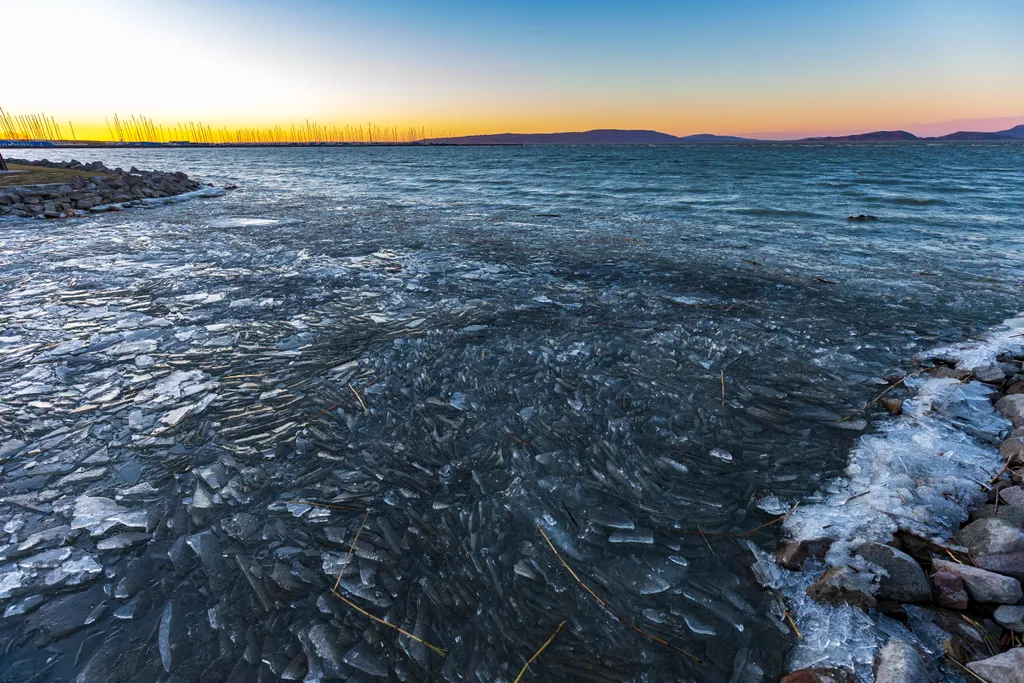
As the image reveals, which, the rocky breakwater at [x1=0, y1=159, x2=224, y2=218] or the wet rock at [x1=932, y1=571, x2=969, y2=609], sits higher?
the rocky breakwater at [x1=0, y1=159, x2=224, y2=218]

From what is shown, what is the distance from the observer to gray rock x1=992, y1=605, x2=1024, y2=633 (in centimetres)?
184

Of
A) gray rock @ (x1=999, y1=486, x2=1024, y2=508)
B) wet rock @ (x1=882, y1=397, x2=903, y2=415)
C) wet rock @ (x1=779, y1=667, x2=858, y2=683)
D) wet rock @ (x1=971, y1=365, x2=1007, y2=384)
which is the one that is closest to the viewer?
wet rock @ (x1=779, y1=667, x2=858, y2=683)

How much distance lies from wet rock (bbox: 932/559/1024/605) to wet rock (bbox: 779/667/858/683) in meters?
0.84

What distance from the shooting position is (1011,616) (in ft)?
6.12

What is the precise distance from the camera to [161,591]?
6.80 ft

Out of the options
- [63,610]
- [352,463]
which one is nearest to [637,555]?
[352,463]

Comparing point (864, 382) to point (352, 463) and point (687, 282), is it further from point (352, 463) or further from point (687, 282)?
point (352, 463)

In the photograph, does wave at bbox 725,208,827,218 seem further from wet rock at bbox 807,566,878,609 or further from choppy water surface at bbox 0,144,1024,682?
wet rock at bbox 807,566,878,609

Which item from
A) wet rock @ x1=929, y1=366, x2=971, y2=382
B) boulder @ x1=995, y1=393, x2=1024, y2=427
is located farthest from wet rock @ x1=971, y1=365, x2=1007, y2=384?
boulder @ x1=995, y1=393, x2=1024, y2=427

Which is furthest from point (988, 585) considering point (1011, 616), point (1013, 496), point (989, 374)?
point (989, 374)

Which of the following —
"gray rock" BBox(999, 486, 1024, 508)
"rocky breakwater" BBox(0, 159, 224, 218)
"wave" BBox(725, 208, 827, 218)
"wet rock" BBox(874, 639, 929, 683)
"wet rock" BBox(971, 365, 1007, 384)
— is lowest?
"wet rock" BBox(874, 639, 929, 683)

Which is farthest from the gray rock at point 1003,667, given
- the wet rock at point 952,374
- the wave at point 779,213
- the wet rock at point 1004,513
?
the wave at point 779,213

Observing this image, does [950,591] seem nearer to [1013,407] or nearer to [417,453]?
[1013,407]

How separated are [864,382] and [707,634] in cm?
330
